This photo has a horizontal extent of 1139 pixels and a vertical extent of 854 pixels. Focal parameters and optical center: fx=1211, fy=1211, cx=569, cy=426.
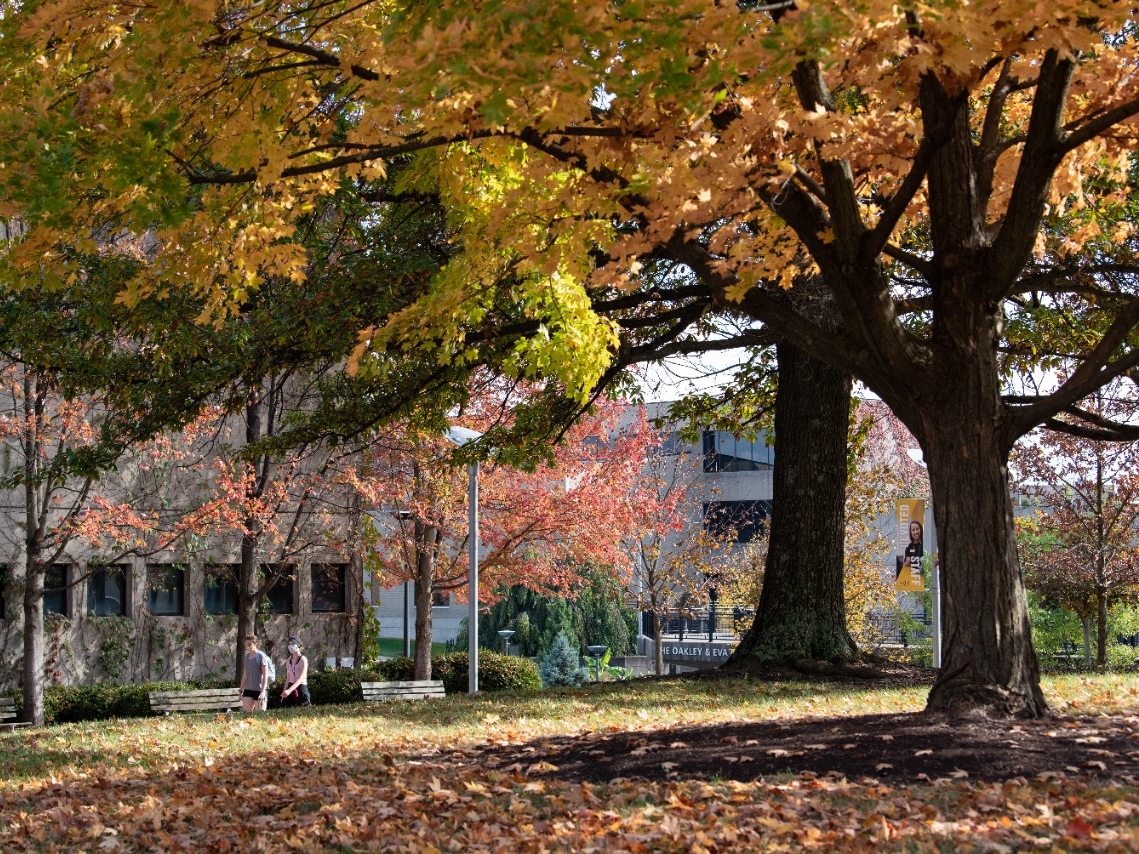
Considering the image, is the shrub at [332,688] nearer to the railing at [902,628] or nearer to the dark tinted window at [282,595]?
the dark tinted window at [282,595]

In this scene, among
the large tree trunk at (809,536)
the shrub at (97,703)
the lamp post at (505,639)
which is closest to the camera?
the large tree trunk at (809,536)

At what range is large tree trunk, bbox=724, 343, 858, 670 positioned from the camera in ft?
47.2

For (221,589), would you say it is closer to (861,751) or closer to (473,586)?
(473,586)

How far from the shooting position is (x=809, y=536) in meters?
14.4

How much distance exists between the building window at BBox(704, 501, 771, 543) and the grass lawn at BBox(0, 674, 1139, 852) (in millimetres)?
20723

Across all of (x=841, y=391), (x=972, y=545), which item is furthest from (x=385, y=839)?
(x=841, y=391)

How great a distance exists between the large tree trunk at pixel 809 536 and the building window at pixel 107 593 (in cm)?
1478

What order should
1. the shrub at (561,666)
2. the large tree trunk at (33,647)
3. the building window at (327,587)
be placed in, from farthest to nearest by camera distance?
the shrub at (561,666) < the building window at (327,587) < the large tree trunk at (33,647)

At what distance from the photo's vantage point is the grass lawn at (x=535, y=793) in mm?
Answer: 5461

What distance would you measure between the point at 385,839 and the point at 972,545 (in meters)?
4.29

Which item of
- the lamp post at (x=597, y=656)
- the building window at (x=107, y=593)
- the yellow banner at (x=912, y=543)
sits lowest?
the lamp post at (x=597, y=656)

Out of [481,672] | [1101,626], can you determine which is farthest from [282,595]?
[1101,626]

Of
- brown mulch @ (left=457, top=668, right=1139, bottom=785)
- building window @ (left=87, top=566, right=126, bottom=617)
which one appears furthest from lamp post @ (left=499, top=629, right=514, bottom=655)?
brown mulch @ (left=457, top=668, right=1139, bottom=785)

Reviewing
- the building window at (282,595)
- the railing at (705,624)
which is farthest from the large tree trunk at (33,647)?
the railing at (705,624)
